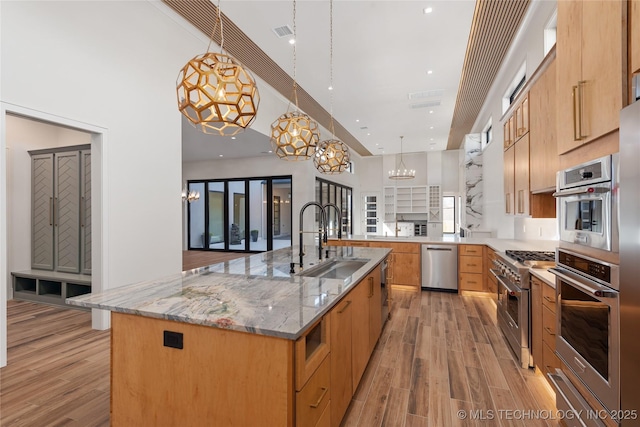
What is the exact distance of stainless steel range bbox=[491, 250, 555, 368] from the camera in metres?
2.62

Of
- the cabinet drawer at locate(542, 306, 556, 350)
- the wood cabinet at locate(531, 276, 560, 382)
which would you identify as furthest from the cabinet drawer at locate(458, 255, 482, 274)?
the cabinet drawer at locate(542, 306, 556, 350)

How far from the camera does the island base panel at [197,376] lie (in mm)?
1182

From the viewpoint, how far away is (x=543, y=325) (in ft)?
7.65

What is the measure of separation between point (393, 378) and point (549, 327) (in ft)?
4.04

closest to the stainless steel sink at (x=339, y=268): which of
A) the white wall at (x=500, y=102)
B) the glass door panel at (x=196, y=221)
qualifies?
the white wall at (x=500, y=102)

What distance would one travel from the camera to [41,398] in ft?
7.12

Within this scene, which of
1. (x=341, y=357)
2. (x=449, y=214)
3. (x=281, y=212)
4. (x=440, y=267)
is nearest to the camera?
(x=341, y=357)

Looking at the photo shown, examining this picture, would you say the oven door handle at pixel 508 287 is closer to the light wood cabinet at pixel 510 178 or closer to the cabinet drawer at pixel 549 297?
the cabinet drawer at pixel 549 297

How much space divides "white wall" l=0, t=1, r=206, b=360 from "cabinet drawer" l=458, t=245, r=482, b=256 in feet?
14.4

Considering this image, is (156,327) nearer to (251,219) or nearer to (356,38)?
(356,38)

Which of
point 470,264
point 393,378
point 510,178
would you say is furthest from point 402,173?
point 393,378

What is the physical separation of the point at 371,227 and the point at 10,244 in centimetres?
1052

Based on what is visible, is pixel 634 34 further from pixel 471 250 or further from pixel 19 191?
pixel 19 191

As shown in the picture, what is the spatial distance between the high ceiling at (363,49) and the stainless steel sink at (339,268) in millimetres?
2995
